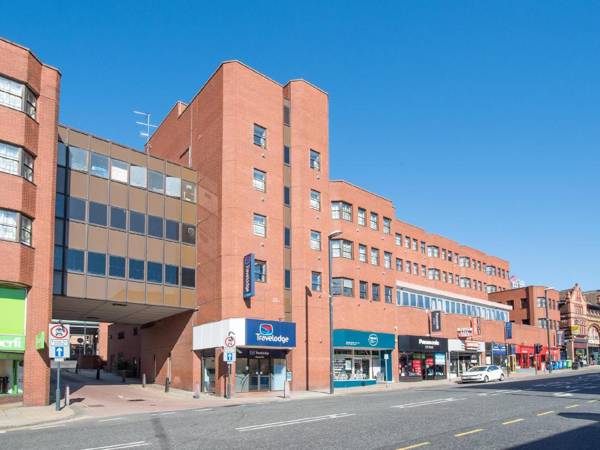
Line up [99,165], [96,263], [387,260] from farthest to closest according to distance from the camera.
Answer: [387,260] → [99,165] → [96,263]

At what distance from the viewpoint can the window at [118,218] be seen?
3734cm

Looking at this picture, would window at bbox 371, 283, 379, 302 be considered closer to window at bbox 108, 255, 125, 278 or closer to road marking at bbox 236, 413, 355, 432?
window at bbox 108, 255, 125, 278

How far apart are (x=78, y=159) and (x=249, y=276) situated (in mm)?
12182

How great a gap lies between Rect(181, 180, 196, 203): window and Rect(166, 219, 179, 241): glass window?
2.06 m

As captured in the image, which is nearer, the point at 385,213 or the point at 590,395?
the point at 590,395

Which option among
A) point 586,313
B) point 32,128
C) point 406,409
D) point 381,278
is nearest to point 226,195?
point 32,128

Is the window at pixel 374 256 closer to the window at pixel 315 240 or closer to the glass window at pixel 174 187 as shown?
the window at pixel 315 240

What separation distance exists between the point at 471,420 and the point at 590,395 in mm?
14540

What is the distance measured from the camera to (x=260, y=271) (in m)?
39.6

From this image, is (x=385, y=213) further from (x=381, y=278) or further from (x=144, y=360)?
(x=144, y=360)

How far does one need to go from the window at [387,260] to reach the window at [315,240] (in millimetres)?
8725

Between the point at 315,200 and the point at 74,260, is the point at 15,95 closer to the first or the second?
the point at 74,260

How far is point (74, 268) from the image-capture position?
115 ft

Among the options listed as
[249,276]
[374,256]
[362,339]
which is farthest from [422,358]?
[249,276]
